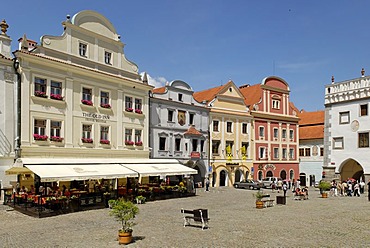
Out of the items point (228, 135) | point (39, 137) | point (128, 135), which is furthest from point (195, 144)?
point (39, 137)

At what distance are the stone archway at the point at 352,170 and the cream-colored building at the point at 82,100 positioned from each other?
19.1 meters

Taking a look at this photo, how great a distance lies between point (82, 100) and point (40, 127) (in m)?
3.78

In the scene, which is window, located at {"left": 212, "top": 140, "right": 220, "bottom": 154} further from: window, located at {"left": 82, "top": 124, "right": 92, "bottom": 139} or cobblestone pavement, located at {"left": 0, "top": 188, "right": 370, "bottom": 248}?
cobblestone pavement, located at {"left": 0, "top": 188, "right": 370, "bottom": 248}

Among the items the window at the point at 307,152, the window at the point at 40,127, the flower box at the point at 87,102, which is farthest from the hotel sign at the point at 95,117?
the window at the point at 307,152

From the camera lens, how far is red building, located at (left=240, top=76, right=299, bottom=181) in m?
44.5

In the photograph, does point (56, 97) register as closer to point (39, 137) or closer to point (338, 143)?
point (39, 137)

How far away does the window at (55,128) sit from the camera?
26078mm

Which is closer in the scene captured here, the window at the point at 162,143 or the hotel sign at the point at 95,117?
the hotel sign at the point at 95,117

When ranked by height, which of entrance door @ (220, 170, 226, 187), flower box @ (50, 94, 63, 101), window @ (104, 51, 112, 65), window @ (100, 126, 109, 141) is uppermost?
window @ (104, 51, 112, 65)

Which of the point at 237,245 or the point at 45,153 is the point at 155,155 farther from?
the point at 237,245

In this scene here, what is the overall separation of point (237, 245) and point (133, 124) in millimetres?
21027

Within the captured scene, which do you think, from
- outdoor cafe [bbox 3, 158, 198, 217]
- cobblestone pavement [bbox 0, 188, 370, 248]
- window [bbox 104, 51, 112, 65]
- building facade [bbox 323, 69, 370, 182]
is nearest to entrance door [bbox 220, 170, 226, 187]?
outdoor cafe [bbox 3, 158, 198, 217]

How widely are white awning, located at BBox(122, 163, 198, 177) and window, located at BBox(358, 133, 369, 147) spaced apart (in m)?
15.9

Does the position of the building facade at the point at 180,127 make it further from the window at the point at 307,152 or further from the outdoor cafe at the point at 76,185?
the window at the point at 307,152
